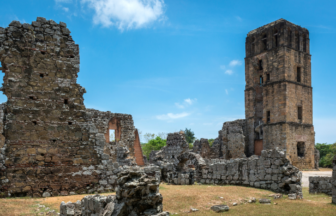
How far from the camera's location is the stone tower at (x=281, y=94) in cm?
3047

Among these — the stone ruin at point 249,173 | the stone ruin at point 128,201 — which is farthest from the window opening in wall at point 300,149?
the stone ruin at point 128,201

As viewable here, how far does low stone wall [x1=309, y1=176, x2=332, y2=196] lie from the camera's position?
11.5 meters

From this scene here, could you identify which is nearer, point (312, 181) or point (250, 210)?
point (250, 210)

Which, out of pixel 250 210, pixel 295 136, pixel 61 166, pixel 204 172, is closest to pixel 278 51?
pixel 295 136

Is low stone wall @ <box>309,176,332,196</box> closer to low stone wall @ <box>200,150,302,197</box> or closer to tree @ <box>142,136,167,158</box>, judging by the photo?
low stone wall @ <box>200,150,302,197</box>

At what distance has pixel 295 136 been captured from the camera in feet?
100

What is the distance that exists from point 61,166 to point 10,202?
6.27ft

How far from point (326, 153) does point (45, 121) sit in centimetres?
4500

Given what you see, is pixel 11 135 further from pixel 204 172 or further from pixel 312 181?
pixel 312 181

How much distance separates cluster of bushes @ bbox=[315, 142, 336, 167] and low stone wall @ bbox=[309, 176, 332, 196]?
83.2 ft

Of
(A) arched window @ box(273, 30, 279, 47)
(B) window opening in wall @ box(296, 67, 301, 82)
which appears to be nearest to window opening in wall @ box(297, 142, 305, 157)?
(B) window opening in wall @ box(296, 67, 301, 82)

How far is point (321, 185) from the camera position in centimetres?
1173

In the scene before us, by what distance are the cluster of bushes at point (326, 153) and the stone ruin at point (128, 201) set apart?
113 ft

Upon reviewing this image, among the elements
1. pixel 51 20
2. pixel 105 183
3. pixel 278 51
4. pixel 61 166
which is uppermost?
pixel 278 51
